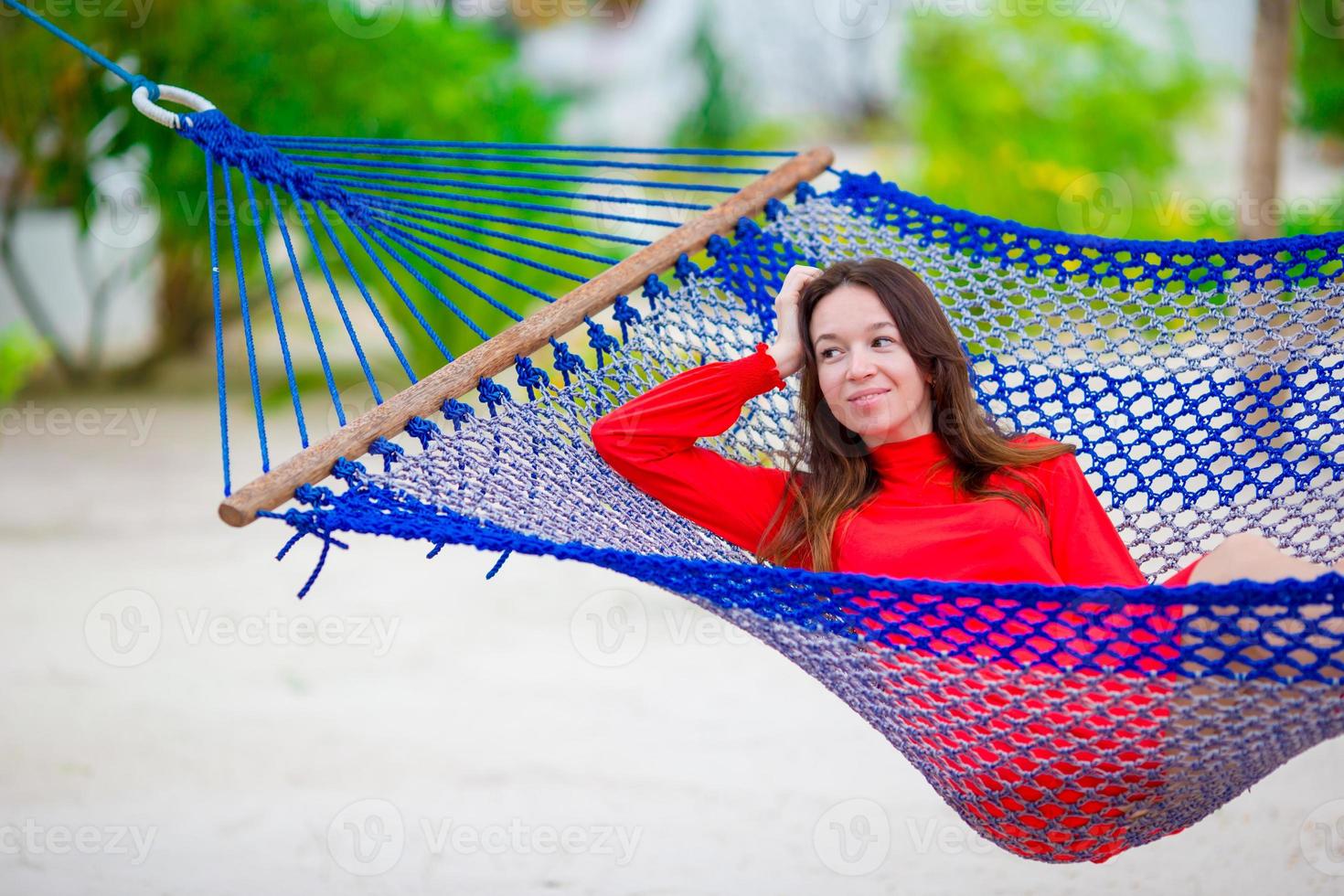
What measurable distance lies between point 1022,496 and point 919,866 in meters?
0.82

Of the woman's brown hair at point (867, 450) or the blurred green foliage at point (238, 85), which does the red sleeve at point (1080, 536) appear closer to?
the woman's brown hair at point (867, 450)

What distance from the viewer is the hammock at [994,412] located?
1374mm

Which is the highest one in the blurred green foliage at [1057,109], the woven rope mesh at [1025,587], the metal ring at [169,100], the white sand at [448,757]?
the blurred green foliage at [1057,109]

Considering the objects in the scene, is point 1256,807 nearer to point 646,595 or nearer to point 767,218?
point 767,218

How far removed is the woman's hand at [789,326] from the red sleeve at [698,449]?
2cm

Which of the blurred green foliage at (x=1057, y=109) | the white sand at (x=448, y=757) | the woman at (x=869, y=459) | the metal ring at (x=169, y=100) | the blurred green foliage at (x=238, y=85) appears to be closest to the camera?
the woman at (x=869, y=459)

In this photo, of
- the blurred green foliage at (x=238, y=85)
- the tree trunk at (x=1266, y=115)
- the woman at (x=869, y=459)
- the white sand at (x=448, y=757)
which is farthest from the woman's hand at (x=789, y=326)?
the blurred green foliage at (x=238, y=85)

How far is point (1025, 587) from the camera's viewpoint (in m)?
1.34

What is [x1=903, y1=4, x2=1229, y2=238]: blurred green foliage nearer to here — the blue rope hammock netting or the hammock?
the hammock

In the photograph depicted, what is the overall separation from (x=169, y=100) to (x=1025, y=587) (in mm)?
1512

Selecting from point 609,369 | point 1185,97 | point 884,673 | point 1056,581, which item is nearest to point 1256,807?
point 1056,581

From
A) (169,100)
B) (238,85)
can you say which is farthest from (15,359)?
(169,100)

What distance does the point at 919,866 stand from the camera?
2217 mm

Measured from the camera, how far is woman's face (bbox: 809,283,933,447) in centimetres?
171
